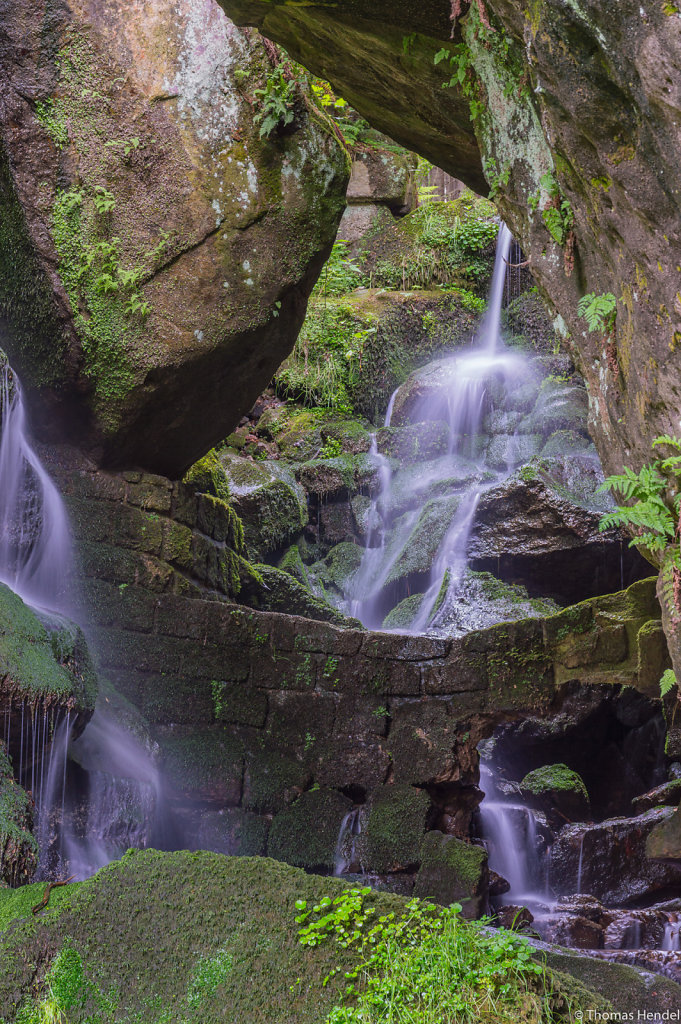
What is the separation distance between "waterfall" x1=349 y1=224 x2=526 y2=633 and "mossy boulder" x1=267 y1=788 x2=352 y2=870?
3.01 m

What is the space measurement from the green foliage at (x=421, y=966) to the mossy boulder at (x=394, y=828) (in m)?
3.68

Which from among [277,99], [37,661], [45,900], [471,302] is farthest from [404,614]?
[471,302]

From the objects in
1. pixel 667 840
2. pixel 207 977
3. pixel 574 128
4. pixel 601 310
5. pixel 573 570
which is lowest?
pixel 207 977

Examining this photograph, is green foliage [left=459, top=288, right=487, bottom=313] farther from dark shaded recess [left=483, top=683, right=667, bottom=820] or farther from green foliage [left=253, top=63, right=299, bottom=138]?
green foliage [left=253, top=63, right=299, bottom=138]

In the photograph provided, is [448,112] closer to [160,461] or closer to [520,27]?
[520,27]

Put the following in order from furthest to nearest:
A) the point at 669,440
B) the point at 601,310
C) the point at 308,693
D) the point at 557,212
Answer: the point at 308,693 → the point at 557,212 → the point at 601,310 → the point at 669,440

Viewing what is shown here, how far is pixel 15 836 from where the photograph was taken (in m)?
3.82

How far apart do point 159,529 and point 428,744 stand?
3.04 m

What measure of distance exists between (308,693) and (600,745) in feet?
17.8

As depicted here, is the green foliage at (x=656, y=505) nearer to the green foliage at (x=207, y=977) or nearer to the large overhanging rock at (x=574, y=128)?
the large overhanging rock at (x=574, y=128)

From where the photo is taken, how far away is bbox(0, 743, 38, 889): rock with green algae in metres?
3.72

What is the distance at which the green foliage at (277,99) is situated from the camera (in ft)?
23.5

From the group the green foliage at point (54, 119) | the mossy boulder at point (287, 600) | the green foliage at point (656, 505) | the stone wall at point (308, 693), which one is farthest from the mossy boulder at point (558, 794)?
the green foliage at point (54, 119)

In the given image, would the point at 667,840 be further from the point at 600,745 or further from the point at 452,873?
the point at 600,745
